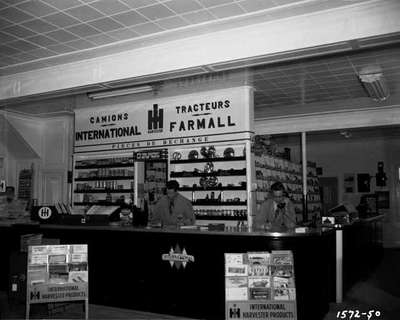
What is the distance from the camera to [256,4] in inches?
179

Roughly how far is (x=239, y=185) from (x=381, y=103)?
3.99 m

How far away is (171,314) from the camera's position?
536 cm

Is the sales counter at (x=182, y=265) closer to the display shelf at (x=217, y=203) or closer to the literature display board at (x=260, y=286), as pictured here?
the literature display board at (x=260, y=286)

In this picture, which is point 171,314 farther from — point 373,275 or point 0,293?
point 373,275

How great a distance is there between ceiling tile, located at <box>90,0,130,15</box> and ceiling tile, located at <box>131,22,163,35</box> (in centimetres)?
44

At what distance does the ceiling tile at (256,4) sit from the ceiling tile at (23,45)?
9.94 feet

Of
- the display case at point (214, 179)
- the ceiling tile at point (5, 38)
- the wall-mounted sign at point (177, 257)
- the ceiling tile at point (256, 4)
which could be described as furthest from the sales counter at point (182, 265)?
the ceiling tile at point (5, 38)

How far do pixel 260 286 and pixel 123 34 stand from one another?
355 cm

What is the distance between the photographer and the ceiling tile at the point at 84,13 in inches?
184

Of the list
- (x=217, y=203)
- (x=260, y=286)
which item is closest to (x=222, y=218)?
(x=217, y=203)

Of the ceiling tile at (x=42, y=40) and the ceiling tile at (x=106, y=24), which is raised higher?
the ceiling tile at (x=106, y=24)

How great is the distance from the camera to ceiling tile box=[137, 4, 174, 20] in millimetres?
4613

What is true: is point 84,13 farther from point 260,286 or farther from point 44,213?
point 260,286

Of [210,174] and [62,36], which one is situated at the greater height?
[62,36]
